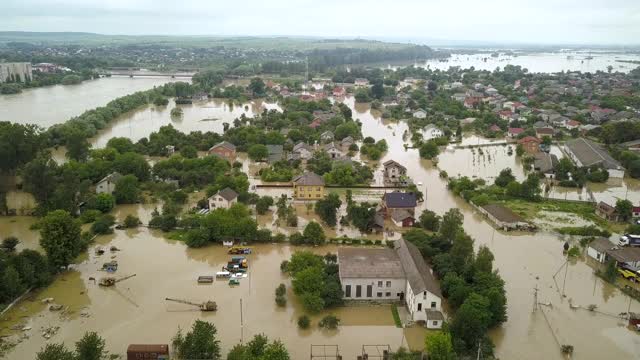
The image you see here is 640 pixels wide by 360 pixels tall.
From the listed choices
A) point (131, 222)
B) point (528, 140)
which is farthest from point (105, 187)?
point (528, 140)

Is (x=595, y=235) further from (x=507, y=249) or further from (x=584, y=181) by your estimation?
(x=584, y=181)

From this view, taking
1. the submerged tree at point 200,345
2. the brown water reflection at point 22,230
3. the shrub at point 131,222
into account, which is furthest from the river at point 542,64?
the submerged tree at point 200,345

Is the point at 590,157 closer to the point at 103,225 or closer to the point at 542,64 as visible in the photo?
the point at 103,225

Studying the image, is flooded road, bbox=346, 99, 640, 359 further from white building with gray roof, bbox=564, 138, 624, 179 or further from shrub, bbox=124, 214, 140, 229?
shrub, bbox=124, 214, 140, 229

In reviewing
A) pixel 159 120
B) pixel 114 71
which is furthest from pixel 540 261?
pixel 114 71

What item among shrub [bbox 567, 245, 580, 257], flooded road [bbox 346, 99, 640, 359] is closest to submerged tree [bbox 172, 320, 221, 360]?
flooded road [bbox 346, 99, 640, 359]

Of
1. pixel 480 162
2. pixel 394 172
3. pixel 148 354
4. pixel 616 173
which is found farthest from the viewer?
pixel 480 162
